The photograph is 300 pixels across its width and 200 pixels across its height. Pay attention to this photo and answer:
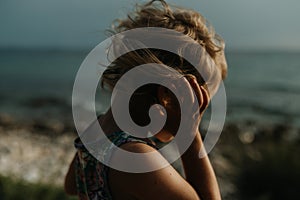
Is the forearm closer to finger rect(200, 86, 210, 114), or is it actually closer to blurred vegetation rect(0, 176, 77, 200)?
finger rect(200, 86, 210, 114)

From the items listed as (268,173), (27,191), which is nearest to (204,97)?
(27,191)

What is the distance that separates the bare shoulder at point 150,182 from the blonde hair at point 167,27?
0.24 metres

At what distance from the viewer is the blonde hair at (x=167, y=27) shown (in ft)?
4.36

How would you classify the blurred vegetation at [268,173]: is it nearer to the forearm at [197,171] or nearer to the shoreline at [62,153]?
the shoreline at [62,153]

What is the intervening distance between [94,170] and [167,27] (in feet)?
1.46

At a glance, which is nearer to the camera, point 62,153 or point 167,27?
point 167,27

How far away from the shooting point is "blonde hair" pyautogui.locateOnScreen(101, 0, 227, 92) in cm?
133

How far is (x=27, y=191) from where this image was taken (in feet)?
11.5

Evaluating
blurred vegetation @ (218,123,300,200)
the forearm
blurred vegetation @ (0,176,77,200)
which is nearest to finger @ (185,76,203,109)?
the forearm

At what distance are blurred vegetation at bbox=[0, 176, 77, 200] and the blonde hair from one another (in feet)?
7.13

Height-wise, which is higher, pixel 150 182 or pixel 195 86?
pixel 195 86

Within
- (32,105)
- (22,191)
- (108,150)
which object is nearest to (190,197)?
(108,150)

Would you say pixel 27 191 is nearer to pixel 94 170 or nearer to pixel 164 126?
pixel 94 170

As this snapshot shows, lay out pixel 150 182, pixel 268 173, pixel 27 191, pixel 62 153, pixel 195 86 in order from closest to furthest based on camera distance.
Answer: pixel 150 182, pixel 195 86, pixel 27 191, pixel 268 173, pixel 62 153
